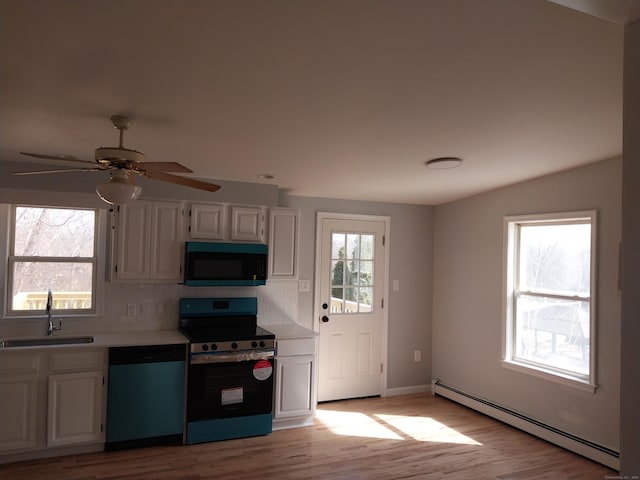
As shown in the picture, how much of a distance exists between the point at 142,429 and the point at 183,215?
5.74 feet

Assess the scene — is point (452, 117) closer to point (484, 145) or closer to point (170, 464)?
point (484, 145)

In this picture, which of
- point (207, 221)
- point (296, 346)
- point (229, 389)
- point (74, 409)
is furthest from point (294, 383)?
point (74, 409)

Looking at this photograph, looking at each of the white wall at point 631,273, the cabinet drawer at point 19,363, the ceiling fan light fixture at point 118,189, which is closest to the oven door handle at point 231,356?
the cabinet drawer at point 19,363

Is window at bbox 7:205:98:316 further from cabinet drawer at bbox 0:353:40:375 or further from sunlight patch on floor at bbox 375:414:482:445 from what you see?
sunlight patch on floor at bbox 375:414:482:445

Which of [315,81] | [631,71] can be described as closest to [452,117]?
[315,81]

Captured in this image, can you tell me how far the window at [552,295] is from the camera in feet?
12.9

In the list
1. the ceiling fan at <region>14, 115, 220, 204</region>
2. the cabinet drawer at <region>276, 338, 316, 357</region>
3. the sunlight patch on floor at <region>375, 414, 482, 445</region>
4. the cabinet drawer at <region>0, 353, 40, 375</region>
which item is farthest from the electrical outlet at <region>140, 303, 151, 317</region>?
the sunlight patch on floor at <region>375, 414, 482, 445</region>

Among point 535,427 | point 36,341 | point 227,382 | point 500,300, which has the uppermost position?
point 500,300

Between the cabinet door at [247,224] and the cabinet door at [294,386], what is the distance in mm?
1122

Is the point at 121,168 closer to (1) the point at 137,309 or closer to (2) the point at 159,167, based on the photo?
(2) the point at 159,167

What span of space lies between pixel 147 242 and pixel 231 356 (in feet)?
3.90

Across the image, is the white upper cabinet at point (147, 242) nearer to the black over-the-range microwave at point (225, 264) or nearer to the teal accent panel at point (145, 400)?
the black over-the-range microwave at point (225, 264)

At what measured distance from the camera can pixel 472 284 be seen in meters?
5.09

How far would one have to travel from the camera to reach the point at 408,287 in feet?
18.3
